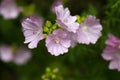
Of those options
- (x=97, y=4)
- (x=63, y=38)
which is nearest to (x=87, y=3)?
(x=97, y=4)

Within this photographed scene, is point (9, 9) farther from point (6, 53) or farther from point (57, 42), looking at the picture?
point (57, 42)

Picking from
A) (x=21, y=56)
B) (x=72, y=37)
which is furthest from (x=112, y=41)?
(x=21, y=56)

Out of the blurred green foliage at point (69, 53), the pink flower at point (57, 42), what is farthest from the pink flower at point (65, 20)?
the blurred green foliage at point (69, 53)

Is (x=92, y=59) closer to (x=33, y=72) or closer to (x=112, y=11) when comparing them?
(x=112, y=11)

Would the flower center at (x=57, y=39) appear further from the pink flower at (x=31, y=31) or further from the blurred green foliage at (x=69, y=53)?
the blurred green foliage at (x=69, y=53)

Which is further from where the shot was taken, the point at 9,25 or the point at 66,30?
the point at 9,25

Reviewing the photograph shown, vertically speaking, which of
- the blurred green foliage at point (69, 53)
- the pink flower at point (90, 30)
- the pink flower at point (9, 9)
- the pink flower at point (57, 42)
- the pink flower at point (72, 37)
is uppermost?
the pink flower at point (9, 9)

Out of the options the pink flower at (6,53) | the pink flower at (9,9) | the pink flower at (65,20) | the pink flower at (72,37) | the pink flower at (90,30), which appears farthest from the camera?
the pink flower at (6,53)
